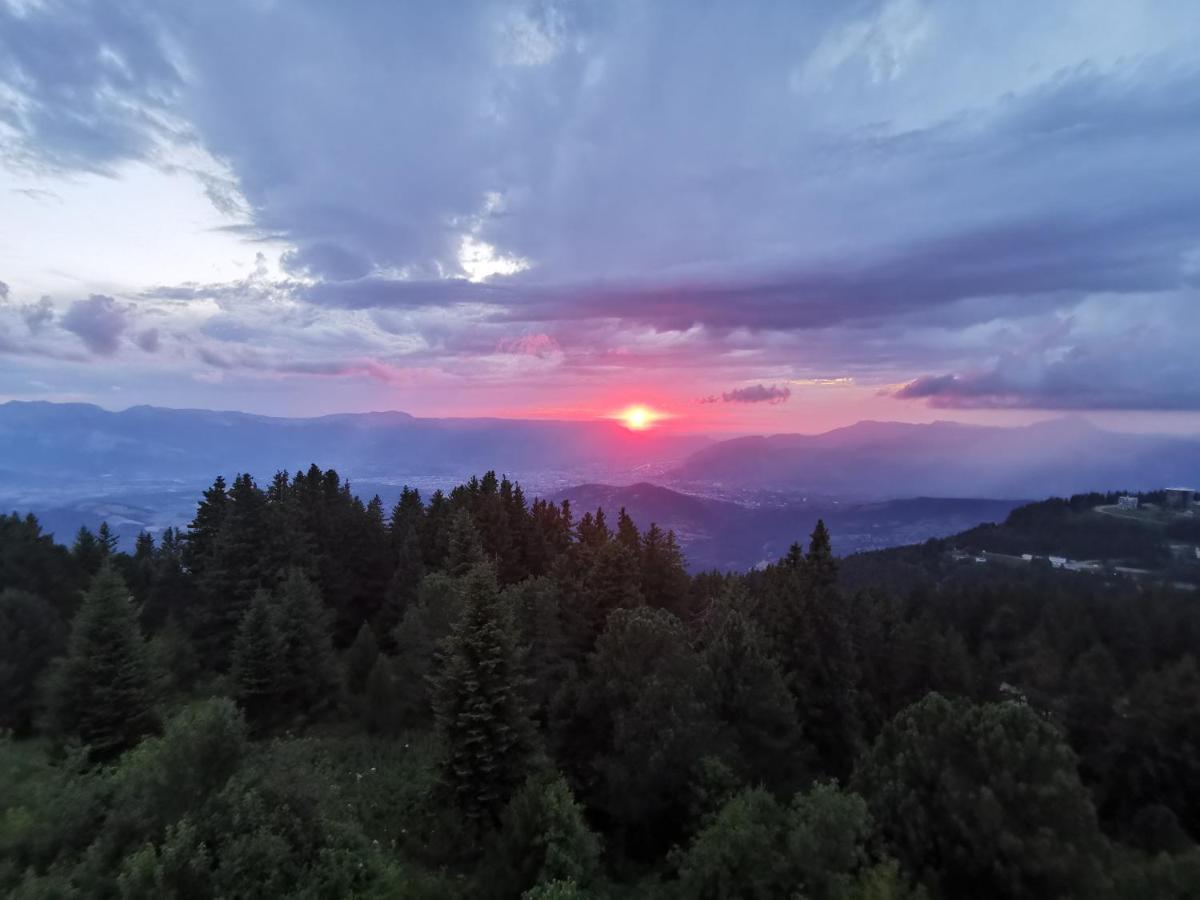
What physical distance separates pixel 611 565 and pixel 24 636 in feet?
92.5

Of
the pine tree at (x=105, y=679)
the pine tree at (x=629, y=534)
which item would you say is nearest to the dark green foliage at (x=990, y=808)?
the pine tree at (x=629, y=534)

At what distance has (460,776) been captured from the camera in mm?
20391

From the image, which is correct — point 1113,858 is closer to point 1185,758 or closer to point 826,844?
point 826,844

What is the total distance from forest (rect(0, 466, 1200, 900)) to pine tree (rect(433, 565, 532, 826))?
0.11 m

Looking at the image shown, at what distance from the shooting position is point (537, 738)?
71.5ft

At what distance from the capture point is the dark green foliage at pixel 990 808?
1554cm

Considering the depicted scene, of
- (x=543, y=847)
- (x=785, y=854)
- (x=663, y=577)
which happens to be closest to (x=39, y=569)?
(x=663, y=577)

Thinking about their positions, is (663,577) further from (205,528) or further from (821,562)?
(205,528)

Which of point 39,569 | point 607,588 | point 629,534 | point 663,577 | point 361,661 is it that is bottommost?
point 361,661

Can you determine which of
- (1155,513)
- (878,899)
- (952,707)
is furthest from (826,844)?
(1155,513)

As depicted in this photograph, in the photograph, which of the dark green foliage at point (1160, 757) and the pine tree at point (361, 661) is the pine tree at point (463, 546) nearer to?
the pine tree at point (361, 661)

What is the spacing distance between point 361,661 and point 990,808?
27774 mm

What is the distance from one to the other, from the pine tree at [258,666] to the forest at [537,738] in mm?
109

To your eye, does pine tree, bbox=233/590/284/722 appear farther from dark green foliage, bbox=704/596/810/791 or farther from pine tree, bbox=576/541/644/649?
dark green foliage, bbox=704/596/810/791
